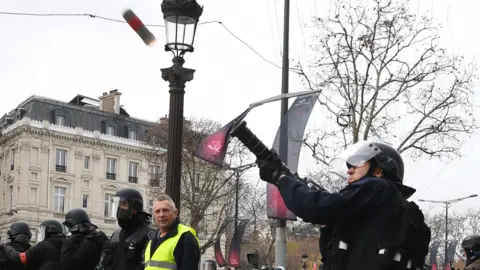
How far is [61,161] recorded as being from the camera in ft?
237

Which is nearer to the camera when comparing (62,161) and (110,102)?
(62,161)

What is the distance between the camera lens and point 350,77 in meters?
24.3

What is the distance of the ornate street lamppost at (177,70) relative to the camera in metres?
9.23

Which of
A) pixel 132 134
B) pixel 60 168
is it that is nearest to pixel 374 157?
pixel 60 168

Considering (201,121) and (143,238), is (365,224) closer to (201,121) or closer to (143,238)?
(143,238)

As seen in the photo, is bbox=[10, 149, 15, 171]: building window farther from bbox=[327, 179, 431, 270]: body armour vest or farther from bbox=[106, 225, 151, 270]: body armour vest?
bbox=[327, 179, 431, 270]: body armour vest

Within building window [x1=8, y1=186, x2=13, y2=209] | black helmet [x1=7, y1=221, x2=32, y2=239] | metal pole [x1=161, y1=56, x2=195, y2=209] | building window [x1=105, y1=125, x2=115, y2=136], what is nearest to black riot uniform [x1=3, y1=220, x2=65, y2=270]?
black helmet [x1=7, y1=221, x2=32, y2=239]

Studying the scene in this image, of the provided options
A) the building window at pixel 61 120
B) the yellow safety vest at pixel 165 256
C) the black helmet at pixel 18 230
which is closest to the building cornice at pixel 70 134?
the building window at pixel 61 120

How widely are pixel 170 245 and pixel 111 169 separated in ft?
230

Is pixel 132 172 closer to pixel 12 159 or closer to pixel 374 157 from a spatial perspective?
pixel 12 159

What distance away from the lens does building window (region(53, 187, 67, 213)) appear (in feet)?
234

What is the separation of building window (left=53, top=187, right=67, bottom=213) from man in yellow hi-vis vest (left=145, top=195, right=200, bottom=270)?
6584 cm

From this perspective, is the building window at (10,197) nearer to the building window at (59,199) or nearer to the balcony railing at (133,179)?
the building window at (59,199)

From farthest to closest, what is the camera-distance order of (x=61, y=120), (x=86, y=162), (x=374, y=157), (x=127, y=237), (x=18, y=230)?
(x=86, y=162), (x=61, y=120), (x=18, y=230), (x=127, y=237), (x=374, y=157)
